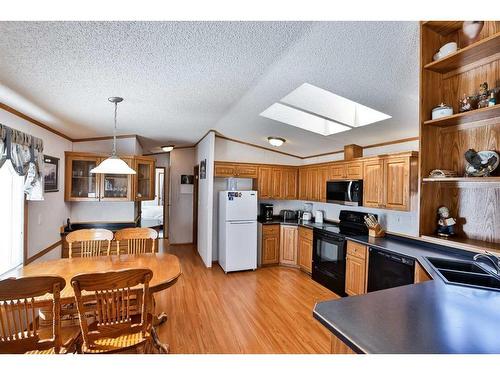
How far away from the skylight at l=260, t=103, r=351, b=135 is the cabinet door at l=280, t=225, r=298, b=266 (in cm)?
186

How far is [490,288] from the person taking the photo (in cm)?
137

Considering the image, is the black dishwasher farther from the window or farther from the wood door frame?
the wood door frame

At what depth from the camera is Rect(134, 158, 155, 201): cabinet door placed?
412 centimetres

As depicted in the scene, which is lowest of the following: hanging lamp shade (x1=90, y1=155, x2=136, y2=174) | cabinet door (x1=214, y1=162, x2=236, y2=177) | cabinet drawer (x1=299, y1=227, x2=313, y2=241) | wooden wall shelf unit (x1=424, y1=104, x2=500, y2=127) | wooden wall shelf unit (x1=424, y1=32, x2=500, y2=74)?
cabinet drawer (x1=299, y1=227, x2=313, y2=241)

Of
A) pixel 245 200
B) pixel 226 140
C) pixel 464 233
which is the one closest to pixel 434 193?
pixel 464 233

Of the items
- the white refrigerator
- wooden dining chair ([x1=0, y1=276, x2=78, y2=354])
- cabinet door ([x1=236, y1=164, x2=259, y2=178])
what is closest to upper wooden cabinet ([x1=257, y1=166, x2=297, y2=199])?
cabinet door ([x1=236, y1=164, x2=259, y2=178])

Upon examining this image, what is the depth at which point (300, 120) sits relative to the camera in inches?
143

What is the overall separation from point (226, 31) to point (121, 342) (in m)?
2.14

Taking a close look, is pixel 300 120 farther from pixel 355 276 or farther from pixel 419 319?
pixel 419 319

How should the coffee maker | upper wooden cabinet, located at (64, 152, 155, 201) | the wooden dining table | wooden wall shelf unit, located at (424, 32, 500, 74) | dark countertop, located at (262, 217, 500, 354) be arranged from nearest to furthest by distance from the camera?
dark countertop, located at (262, 217, 500, 354) < wooden wall shelf unit, located at (424, 32, 500, 74) < the wooden dining table < upper wooden cabinet, located at (64, 152, 155, 201) < the coffee maker

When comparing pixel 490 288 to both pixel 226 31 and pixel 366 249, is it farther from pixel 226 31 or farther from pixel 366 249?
pixel 226 31

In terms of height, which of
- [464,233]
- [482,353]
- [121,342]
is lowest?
[121,342]

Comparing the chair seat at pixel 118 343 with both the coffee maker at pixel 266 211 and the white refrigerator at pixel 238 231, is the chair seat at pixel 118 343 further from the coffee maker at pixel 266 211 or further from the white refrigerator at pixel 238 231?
the coffee maker at pixel 266 211

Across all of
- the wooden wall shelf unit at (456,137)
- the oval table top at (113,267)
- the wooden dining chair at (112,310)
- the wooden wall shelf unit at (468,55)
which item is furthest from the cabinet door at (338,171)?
the wooden dining chair at (112,310)
